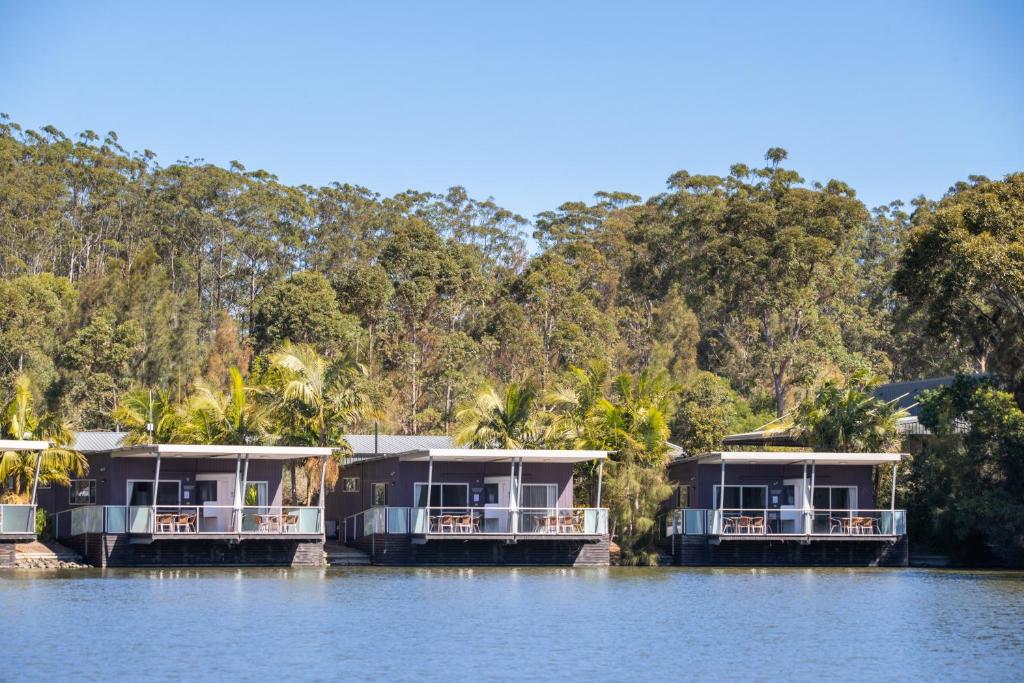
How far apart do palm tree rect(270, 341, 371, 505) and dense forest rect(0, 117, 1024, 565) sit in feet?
2.05

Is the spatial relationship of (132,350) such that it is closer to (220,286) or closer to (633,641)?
(220,286)

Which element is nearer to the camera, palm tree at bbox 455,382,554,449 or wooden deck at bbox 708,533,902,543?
wooden deck at bbox 708,533,902,543

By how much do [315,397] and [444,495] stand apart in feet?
14.5

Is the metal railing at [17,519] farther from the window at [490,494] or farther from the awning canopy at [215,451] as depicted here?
the window at [490,494]

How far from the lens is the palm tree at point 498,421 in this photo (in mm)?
39281

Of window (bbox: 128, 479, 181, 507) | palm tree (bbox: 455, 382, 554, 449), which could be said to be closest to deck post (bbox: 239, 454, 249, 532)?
window (bbox: 128, 479, 181, 507)

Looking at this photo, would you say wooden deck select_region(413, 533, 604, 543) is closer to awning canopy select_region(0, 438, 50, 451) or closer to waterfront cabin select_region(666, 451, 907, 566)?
waterfront cabin select_region(666, 451, 907, 566)

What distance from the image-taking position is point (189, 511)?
36.8 meters

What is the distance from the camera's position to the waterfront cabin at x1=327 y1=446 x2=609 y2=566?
3625 cm

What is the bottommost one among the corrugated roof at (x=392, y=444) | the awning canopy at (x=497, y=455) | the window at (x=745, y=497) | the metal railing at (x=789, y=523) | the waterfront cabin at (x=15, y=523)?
the waterfront cabin at (x=15, y=523)

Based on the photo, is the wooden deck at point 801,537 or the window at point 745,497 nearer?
the wooden deck at point 801,537

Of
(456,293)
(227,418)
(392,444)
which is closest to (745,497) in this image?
(392,444)

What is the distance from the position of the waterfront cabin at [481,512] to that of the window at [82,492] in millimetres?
7171

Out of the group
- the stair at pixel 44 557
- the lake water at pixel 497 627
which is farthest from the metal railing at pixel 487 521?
the stair at pixel 44 557
